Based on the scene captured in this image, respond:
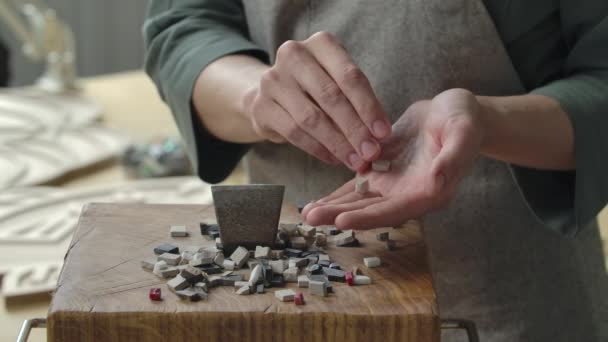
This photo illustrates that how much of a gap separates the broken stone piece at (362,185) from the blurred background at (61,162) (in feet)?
1.42

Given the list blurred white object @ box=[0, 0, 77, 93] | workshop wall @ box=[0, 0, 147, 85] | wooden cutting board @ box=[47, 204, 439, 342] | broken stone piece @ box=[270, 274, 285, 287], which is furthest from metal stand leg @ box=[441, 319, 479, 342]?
workshop wall @ box=[0, 0, 147, 85]

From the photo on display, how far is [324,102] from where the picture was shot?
916mm

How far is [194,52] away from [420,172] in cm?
38

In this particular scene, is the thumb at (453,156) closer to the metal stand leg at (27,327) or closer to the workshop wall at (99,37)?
the metal stand leg at (27,327)

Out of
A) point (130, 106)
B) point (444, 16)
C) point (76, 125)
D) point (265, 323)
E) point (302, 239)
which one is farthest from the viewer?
point (130, 106)

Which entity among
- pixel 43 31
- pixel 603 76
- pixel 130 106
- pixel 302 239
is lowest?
pixel 130 106

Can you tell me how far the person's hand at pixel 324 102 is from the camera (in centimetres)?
91

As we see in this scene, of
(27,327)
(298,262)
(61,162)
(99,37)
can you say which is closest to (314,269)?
(298,262)

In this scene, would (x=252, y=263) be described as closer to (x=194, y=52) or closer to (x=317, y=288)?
(x=317, y=288)

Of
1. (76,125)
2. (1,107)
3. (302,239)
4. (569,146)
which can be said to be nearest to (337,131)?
(302,239)

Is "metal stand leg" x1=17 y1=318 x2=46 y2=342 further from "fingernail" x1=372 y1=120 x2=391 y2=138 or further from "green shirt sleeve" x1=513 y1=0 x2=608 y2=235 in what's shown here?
"green shirt sleeve" x1=513 y1=0 x2=608 y2=235

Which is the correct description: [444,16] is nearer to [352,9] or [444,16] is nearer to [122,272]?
[352,9]

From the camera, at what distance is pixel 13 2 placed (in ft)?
7.68

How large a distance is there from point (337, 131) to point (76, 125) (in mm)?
1221
